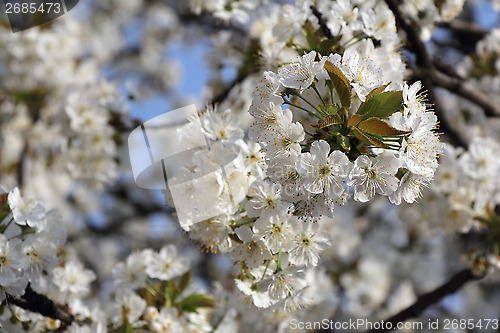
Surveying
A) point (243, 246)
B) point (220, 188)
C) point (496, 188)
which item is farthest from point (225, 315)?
point (496, 188)

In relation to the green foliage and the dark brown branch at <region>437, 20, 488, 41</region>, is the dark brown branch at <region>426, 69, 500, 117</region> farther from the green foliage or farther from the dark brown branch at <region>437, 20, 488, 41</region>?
the green foliage

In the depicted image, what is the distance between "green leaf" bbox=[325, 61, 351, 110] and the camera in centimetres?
148

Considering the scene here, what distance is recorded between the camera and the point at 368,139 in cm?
142

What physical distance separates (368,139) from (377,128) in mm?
54

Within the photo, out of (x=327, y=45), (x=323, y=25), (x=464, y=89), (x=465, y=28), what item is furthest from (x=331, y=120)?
(x=465, y=28)

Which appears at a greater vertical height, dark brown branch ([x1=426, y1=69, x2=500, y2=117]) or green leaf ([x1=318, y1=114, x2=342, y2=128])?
green leaf ([x1=318, y1=114, x2=342, y2=128])

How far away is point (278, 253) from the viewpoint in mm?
1757

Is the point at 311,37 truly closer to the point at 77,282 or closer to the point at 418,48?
the point at 418,48

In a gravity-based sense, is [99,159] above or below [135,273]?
below

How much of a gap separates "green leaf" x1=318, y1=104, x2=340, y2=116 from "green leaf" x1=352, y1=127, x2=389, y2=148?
4.6 inches

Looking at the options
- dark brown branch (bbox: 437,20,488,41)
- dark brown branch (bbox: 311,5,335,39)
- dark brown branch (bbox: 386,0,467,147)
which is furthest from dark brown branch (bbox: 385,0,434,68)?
dark brown branch (bbox: 437,20,488,41)

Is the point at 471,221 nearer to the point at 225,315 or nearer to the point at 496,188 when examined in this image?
the point at 496,188

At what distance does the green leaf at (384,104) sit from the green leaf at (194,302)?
136cm

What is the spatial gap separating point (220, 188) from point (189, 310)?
95cm
